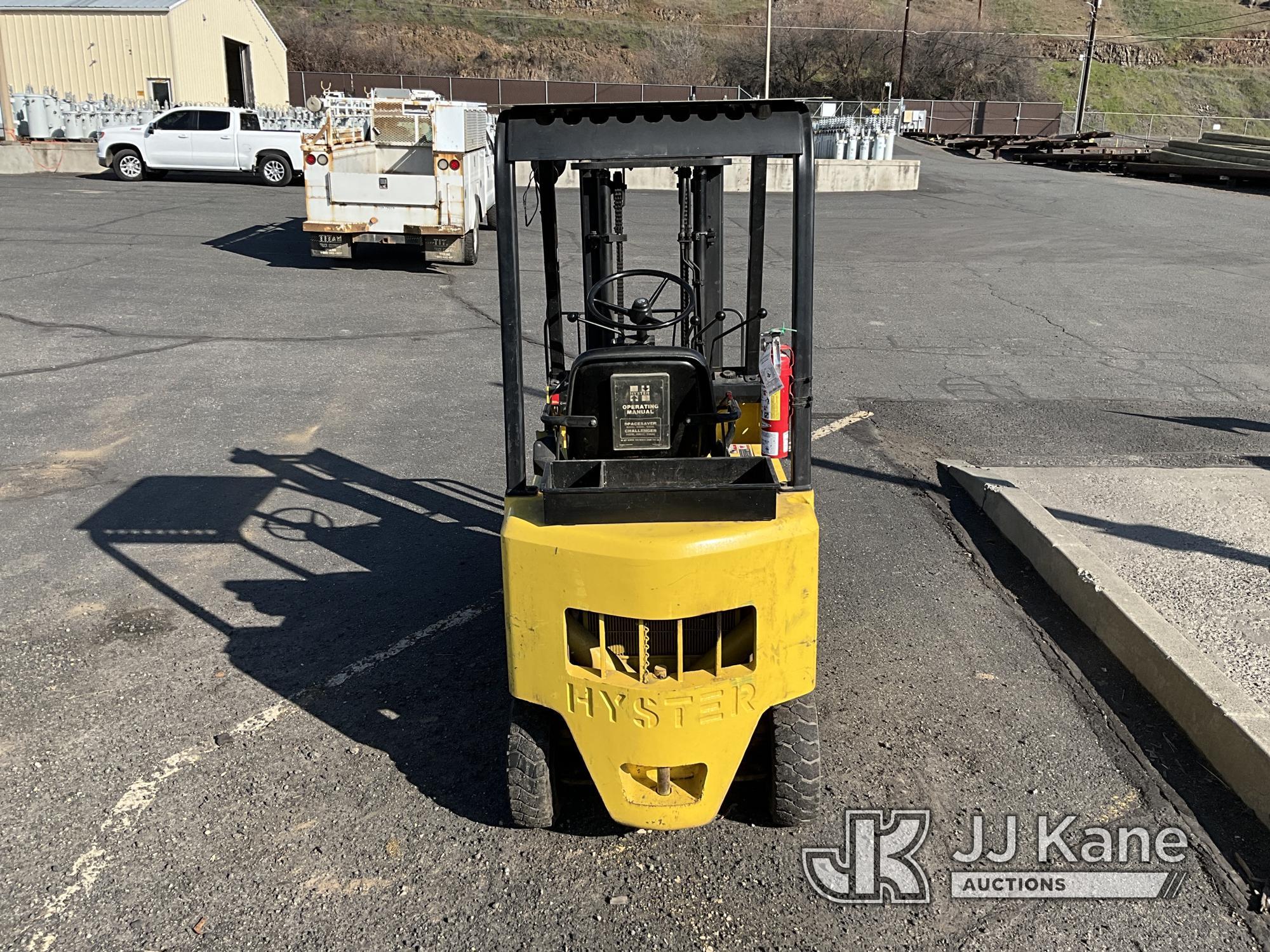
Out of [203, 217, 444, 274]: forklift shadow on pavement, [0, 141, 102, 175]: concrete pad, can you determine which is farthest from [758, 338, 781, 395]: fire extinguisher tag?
[0, 141, 102, 175]: concrete pad

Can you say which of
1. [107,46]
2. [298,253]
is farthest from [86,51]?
[298,253]

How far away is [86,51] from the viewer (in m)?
35.3

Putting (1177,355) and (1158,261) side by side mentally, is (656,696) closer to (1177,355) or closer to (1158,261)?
(1177,355)

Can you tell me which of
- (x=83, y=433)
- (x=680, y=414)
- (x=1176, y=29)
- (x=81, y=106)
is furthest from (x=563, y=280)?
(x=1176, y=29)

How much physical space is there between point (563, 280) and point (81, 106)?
23652 mm

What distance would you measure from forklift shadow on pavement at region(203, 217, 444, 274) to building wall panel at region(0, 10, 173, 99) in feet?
67.2

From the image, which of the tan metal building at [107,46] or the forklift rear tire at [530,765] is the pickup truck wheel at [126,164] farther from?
the forklift rear tire at [530,765]

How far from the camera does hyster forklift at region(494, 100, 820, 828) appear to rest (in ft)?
11.8

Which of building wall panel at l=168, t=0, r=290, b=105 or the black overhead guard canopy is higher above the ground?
building wall panel at l=168, t=0, r=290, b=105

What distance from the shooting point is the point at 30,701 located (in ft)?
16.1

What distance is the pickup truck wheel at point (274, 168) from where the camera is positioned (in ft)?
85.5

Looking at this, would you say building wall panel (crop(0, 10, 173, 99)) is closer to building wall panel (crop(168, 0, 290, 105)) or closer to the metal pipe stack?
building wall panel (crop(168, 0, 290, 105))

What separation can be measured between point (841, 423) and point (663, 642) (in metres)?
5.88

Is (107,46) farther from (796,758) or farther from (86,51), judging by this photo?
(796,758)
